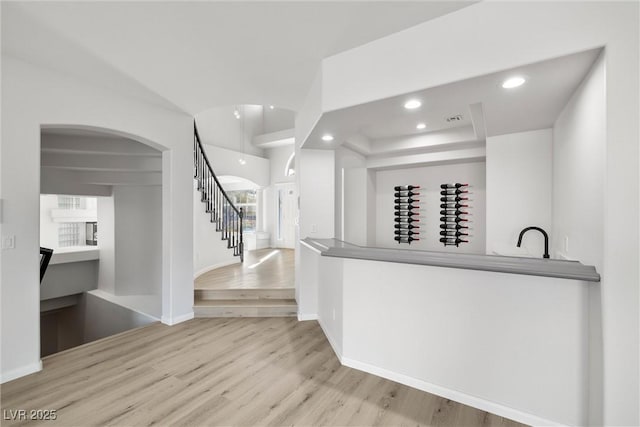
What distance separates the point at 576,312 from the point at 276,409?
2082mm

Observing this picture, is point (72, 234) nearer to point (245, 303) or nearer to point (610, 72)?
point (245, 303)

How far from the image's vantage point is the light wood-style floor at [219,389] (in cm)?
204

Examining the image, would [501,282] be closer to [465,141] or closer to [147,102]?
[465,141]

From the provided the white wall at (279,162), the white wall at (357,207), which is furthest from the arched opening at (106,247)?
the white wall at (279,162)

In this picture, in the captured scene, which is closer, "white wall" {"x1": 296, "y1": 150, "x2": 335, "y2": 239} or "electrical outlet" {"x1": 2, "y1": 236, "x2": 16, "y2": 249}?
"electrical outlet" {"x1": 2, "y1": 236, "x2": 16, "y2": 249}

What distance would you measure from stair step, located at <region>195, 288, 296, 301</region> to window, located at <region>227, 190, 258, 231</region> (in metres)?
5.39

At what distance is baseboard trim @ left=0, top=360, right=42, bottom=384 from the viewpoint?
2.47 m

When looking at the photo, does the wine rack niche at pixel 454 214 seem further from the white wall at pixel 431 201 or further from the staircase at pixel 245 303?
the staircase at pixel 245 303

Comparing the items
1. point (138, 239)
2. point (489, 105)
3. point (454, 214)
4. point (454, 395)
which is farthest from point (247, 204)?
point (454, 395)

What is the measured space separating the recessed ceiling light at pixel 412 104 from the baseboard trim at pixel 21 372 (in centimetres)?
396

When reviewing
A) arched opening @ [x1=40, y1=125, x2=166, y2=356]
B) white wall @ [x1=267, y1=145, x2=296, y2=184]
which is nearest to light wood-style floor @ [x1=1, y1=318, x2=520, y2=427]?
arched opening @ [x1=40, y1=125, x2=166, y2=356]

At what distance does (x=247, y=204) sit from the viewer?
9.86m

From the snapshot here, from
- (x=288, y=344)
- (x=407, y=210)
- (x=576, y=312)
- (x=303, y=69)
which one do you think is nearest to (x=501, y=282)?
(x=576, y=312)

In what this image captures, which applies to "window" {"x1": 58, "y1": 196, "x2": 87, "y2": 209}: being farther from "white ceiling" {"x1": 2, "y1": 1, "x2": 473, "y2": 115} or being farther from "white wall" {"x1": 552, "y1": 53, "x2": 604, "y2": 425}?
"white wall" {"x1": 552, "y1": 53, "x2": 604, "y2": 425}
